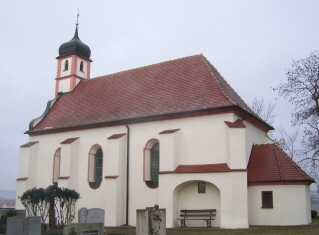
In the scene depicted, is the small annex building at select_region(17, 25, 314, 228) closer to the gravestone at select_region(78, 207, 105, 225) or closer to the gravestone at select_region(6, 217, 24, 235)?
the gravestone at select_region(78, 207, 105, 225)

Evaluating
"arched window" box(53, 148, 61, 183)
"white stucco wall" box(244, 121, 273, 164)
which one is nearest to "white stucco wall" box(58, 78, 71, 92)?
"arched window" box(53, 148, 61, 183)

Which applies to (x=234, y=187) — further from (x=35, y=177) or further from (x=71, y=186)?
(x=35, y=177)

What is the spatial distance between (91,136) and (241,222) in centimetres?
1015

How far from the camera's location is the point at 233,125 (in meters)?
17.1

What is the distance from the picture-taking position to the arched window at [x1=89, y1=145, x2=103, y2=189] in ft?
70.3

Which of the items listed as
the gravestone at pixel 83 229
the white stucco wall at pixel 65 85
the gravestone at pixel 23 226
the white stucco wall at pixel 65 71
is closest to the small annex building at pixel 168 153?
the white stucco wall at pixel 65 85

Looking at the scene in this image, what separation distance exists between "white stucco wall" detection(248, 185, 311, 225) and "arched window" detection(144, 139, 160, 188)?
525cm

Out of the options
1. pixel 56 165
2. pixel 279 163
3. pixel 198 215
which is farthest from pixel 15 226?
pixel 279 163

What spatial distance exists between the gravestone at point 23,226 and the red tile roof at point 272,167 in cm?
951

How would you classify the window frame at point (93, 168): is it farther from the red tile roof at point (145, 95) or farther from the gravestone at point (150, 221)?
the gravestone at point (150, 221)

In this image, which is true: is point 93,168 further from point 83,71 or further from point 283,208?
point 283,208

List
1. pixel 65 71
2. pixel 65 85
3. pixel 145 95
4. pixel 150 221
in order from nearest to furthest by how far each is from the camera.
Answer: pixel 150 221
pixel 145 95
pixel 65 85
pixel 65 71

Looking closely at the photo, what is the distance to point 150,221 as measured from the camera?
13.0 meters

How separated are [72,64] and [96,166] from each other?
959 cm
